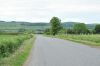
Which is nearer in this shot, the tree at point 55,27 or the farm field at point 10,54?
the farm field at point 10,54

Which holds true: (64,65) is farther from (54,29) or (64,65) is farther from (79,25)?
(79,25)

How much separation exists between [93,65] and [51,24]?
159511 mm

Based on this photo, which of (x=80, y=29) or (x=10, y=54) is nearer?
(x=10, y=54)

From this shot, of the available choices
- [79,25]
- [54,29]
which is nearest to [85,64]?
[54,29]

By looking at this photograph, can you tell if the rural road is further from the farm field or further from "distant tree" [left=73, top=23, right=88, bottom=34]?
"distant tree" [left=73, top=23, right=88, bottom=34]

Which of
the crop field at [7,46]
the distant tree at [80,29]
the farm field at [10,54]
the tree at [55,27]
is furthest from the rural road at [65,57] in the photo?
the tree at [55,27]

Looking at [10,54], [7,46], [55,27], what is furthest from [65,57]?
[55,27]

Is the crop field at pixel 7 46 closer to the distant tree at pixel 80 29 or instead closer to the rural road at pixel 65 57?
the rural road at pixel 65 57

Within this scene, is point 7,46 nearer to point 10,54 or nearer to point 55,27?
point 10,54

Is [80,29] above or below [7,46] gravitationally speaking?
below

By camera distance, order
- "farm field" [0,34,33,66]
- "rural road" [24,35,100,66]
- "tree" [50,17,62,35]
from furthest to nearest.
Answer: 1. "tree" [50,17,62,35]
2. "farm field" [0,34,33,66]
3. "rural road" [24,35,100,66]

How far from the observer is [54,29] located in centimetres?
17112

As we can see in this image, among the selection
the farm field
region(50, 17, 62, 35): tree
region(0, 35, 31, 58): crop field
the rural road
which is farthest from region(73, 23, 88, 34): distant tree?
region(0, 35, 31, 58): crop field

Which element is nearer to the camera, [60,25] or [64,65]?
[64,65]
